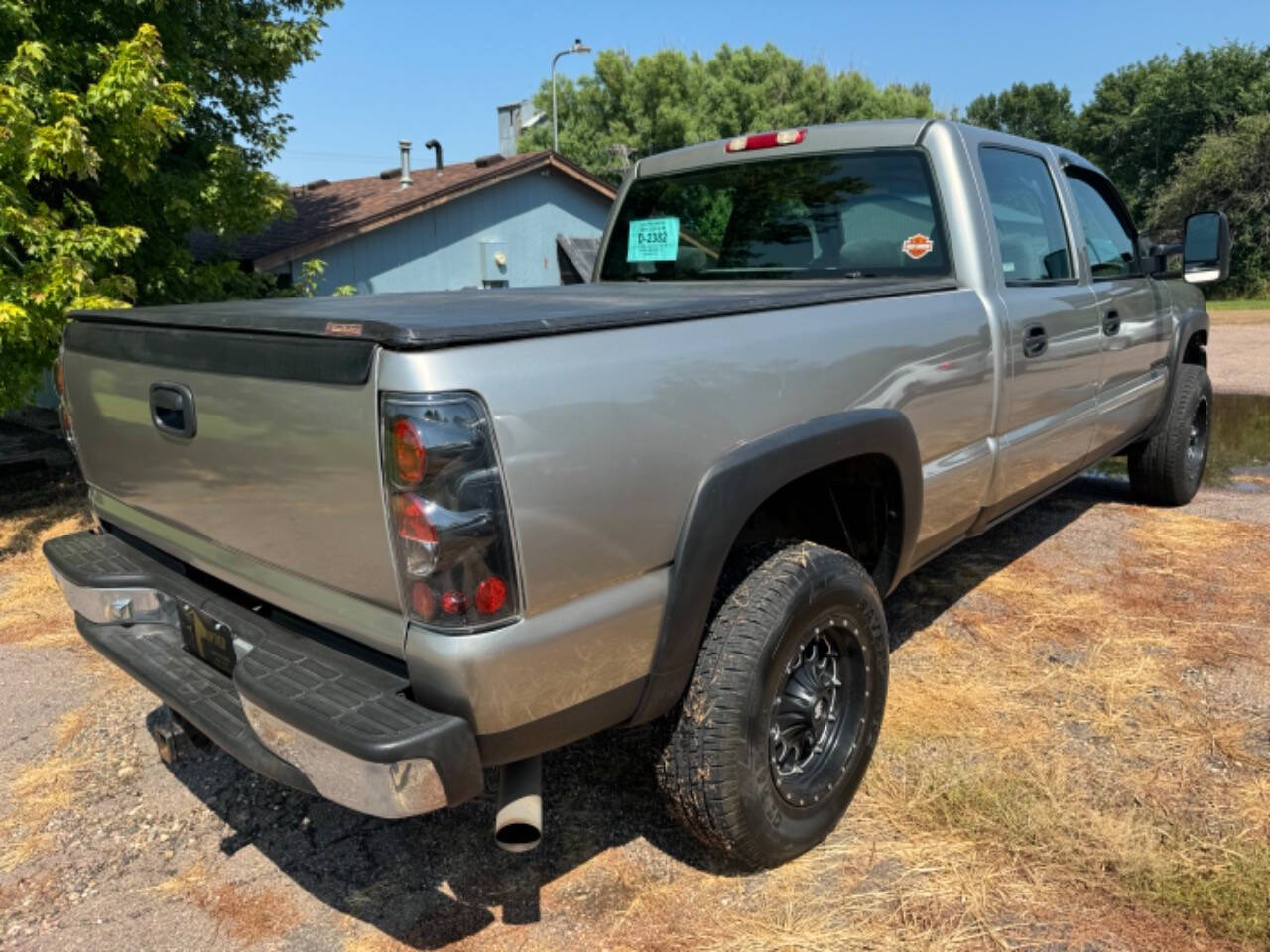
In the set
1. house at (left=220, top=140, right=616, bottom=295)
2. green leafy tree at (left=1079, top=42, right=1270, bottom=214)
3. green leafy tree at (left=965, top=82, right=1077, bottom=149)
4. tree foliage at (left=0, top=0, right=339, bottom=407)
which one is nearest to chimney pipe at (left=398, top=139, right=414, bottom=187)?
house at (left=220, top=140, right=616, bottom=295)

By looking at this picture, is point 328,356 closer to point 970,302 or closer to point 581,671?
point 581,671

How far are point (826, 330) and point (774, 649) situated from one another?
0.84m

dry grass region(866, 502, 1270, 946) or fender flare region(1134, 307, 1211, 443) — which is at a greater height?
fender flare region(1134, 307, 1211, 443)

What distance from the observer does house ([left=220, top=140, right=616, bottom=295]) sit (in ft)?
41.7

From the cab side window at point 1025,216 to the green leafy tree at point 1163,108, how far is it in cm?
3741

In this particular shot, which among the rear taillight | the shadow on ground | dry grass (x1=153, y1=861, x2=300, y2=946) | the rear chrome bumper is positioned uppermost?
the rear taillight

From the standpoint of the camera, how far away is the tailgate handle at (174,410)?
87.7 inches

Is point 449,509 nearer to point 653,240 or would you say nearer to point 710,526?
point 710,526

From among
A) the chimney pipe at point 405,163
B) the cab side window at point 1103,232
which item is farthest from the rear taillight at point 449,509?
the chimney pipe at point 405,163

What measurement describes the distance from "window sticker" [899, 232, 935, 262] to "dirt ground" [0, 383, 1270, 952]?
61.0 inches

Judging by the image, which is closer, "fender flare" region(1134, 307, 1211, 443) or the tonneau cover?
the tonneau cover

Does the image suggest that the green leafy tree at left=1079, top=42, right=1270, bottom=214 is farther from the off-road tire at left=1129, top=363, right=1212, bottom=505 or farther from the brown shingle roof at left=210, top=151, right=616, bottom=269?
the off-road tire at left=1129, top=363, right=1212, bottom=505

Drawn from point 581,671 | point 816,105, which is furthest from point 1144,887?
point 816,105

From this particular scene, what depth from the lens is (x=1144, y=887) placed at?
2.35m
